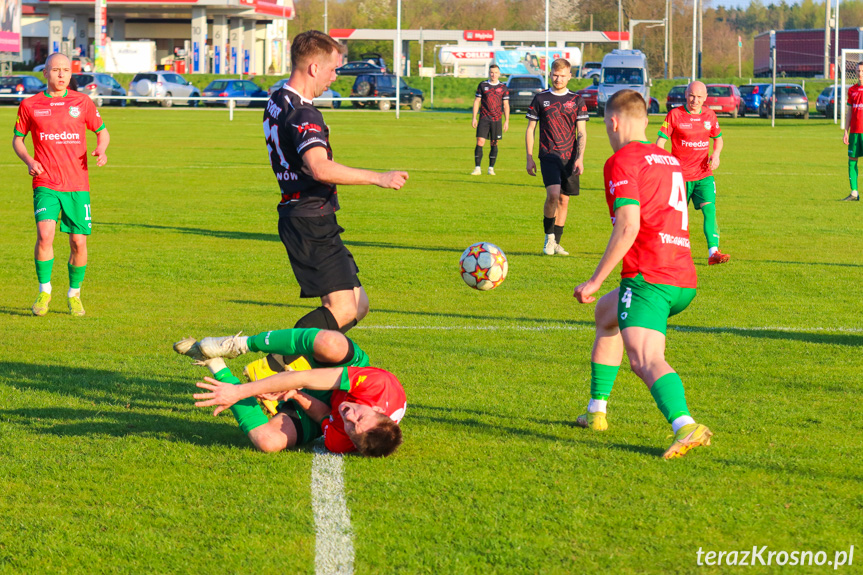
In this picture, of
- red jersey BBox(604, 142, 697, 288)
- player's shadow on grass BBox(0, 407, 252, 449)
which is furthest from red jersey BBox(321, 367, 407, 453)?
red jersey BBox(604, 142, 697, 288)

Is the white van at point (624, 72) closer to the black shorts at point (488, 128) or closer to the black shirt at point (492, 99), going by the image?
the black shorts at point (488, 128)

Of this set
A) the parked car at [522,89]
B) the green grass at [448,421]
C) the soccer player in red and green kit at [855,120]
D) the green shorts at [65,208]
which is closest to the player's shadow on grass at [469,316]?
the green grass at [448,421]

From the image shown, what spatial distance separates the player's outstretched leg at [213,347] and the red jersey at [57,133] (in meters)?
4.49

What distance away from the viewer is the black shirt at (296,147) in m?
5.34

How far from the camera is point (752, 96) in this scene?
5431 centimetres

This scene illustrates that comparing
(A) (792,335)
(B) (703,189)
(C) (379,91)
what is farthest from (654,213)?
(C) (379,91)

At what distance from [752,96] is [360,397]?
5336cm

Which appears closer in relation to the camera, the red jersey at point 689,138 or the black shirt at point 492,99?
the red jersey at point 689,138

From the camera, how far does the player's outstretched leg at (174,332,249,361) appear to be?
4914 millimetres

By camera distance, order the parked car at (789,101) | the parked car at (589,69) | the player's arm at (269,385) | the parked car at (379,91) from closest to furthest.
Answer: the player's arm at (269,385) → the parked car at (789,101) → the parked car at (379,91) → the parked car at (589,69)

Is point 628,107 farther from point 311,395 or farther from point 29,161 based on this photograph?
point 29,161

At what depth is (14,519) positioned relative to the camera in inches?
169

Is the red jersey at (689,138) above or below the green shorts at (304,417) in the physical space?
above

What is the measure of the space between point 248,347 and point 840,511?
9.26 ft
